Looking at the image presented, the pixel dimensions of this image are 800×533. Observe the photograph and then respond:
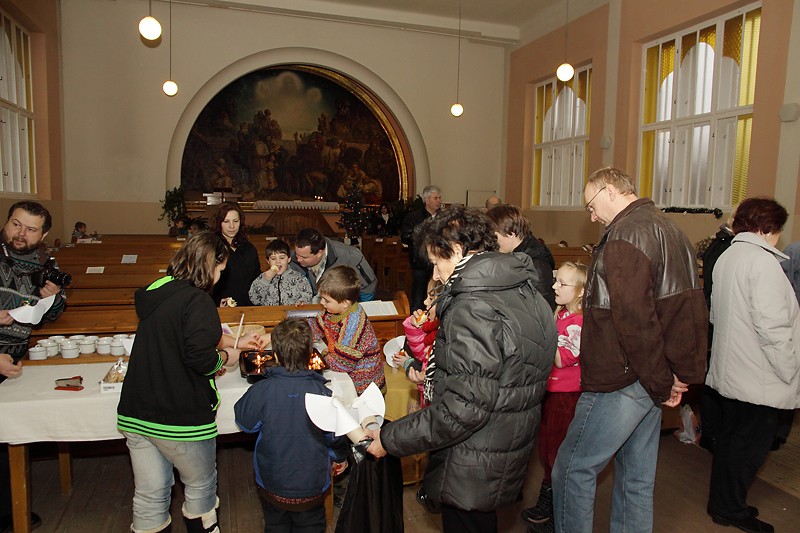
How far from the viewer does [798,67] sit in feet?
23.3

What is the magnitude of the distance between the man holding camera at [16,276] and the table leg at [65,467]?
460 millimetres

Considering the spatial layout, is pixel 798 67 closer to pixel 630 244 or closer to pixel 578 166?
pixel 578 166

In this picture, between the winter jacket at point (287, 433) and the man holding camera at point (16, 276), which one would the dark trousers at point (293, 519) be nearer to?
the winter jacket at point (287, 433)

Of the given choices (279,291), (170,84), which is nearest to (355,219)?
(170,84)

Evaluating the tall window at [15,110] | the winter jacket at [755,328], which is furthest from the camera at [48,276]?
the tall window at [15,110]

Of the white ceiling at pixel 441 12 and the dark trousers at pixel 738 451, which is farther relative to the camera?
the white ceiling at pixel 441 12

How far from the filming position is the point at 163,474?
98.3 inches

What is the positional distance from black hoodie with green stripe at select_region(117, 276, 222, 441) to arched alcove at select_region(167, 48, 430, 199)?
36.1ft

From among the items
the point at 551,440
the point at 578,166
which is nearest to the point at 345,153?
the point at 578,166

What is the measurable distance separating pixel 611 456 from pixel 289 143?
12.5 m

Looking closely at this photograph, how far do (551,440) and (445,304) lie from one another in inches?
64.6

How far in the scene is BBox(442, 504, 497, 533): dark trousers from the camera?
2064 millimetres

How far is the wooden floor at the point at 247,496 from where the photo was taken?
323 cm

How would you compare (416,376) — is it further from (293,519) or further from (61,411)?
(61,411)
